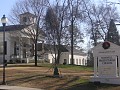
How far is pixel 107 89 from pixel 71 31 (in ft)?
137

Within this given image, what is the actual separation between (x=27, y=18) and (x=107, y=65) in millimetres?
36522

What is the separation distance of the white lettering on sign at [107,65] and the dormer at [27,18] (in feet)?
115

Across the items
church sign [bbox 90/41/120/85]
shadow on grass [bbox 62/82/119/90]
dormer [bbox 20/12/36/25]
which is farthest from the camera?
dormer [bbox 20/12/36/25]

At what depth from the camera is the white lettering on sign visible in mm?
21717

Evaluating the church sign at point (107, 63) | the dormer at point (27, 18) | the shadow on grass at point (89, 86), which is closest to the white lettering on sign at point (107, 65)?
the church sign at point (107, 63)

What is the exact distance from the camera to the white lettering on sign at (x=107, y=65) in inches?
855

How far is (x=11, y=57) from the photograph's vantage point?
65625 millimetres

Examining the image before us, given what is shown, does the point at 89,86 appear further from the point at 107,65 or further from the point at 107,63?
the point at 107,63

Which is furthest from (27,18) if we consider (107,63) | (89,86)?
(89,86)

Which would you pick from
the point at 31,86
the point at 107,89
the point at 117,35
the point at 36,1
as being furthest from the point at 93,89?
the point at 117,35

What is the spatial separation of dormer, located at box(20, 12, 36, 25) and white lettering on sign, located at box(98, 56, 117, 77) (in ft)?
115

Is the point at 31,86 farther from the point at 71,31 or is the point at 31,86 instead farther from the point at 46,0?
the point at 71,31

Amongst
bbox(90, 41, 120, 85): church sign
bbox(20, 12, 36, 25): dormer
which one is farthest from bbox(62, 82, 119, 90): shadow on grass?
bbox(20, 12, 36, 25): dormer

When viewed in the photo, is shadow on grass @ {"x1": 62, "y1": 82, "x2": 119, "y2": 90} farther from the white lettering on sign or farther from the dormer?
the dormer
